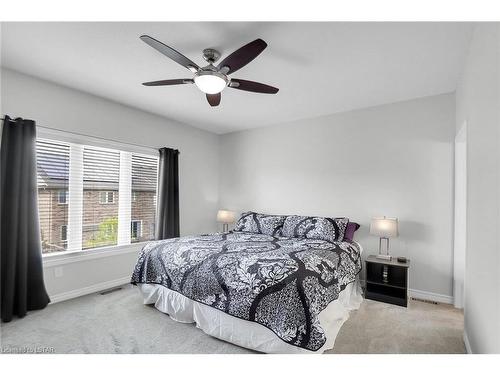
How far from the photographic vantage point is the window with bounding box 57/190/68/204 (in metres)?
2.96

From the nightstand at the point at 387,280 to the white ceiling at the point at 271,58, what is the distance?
6.57ft

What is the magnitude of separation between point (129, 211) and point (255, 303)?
253 cm

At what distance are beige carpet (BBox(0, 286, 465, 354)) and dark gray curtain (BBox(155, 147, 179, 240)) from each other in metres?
1.23

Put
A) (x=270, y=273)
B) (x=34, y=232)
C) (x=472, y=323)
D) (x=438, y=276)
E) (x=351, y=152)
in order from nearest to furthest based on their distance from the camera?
1. (x=472, y=323)
2. (x=270, y=273)
3. (x=34, y=232)
4. (x=438, y=276)
5. (x=351, y=152)

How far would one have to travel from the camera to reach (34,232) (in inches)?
103

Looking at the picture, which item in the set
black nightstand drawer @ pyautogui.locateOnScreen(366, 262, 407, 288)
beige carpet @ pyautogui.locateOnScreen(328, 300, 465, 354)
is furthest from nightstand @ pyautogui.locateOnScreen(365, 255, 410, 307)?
beige carpet @ pyautogui.locateOnScreen(328, 300, 465, 354)

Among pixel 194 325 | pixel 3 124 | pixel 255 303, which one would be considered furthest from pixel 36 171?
pixel 255 303

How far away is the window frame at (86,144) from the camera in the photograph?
283 cm

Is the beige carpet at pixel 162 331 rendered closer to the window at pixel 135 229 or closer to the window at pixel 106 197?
the window at pixel 135 229

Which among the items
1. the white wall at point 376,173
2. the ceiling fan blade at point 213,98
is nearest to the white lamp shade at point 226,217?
the white wall at point 376,173

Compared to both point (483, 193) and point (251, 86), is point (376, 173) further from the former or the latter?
point (251, 86)

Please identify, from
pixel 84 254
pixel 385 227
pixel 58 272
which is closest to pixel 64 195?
pixel 84 254

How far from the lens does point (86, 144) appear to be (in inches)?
124
